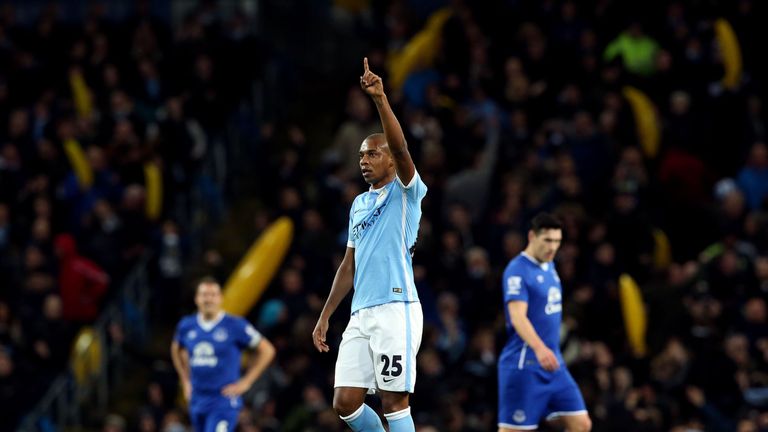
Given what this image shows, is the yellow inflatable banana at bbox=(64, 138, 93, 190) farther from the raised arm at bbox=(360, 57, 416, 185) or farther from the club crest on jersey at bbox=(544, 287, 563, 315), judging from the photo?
the raised arm at bbox=(360, 57, 416, 185)

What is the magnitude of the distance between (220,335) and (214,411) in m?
0.69

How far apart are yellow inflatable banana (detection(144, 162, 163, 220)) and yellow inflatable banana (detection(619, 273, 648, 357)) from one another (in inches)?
259

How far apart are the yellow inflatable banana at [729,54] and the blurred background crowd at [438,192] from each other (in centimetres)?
18

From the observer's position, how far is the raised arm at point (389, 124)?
27.2 feet

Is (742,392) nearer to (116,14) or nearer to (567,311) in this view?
(567,311)

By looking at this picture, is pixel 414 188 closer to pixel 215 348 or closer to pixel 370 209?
pixel 370 209

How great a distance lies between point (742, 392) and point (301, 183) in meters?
6.52

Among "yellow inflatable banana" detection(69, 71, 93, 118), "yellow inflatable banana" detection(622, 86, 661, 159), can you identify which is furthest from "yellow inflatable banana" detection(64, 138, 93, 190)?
"yellow inflatable banana" detection(622, 86, 661, 159)

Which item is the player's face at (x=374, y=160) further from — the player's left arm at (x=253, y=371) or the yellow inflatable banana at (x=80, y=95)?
the yellow inflatable banana at (x=80, y=95)

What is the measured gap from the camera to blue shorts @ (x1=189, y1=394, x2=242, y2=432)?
12672 mm

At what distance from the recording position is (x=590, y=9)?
781 inches

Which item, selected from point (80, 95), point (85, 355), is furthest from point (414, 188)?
Answer: point (80, 95)

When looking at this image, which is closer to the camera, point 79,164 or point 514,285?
point 514,285

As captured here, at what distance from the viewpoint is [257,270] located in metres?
16.9
